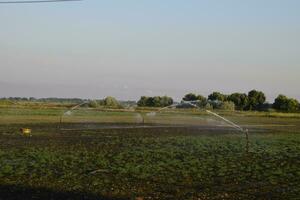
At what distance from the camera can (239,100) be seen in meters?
127

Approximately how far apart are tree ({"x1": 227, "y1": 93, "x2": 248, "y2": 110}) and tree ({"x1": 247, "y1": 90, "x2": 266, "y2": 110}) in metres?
1.39

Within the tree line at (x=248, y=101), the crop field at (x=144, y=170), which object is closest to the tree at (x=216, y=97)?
Result: the tree line at (x=248, y=101)

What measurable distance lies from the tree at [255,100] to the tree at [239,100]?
1.39m

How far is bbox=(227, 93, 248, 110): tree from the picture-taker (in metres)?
127

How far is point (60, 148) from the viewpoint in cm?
2689

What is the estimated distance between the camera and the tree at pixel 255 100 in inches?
5064

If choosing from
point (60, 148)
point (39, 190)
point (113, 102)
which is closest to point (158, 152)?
point (60, 148)

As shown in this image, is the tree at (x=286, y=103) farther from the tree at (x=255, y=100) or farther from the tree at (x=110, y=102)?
the tree at (x=110, y=102)

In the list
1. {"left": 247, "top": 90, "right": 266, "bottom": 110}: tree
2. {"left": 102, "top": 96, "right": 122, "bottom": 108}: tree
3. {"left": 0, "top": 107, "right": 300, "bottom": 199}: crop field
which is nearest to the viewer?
{"left": 0, "top": 107, "right": 300, "bottom": 199}: crop field

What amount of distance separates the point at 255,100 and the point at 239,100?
15.6 ft

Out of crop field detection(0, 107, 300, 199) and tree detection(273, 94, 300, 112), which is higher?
tree detection(273, 94, 300, 112)

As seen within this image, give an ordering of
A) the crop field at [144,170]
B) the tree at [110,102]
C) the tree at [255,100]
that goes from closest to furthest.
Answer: the crop field at [144,170] < the tree at [110,102] < the tree at [255,100]

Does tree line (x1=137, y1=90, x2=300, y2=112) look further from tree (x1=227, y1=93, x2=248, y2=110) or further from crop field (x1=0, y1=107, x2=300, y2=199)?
crop field (x1=0, y1=107, x2=300, y2=199)

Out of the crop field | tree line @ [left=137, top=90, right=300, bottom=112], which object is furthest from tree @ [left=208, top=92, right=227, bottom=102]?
the crop field
